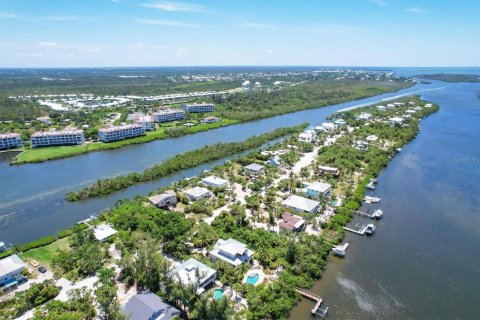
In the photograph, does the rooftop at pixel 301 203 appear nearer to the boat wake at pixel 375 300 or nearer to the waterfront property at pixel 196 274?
the boat wake at pixel 375 300

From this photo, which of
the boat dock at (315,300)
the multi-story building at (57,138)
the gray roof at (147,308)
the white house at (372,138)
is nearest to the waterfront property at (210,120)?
the multi-story building at (57,138)

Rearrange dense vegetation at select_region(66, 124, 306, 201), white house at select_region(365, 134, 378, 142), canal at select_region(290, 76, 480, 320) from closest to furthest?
canal at select_region(290, 76, 480, 320), dense vegetation at select_region(66, 124, 306, 201), white house at select_region(365, 134, 378, 142)

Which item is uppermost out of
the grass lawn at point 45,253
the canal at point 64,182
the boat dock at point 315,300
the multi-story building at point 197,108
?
the multi-story building at point 197,108

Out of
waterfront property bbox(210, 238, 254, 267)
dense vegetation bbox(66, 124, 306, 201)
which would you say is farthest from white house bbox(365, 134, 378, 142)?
waterfront property bbox(210, 238, 254, 267)

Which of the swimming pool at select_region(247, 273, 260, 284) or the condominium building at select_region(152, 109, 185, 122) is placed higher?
the condominium building at select_region(152, 109, 185, 122)

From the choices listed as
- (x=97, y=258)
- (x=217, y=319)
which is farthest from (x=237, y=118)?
(x=217, y=319)

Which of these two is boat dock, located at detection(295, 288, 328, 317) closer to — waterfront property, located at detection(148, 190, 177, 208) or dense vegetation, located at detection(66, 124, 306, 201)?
waterfront property, located at detection(148, 190, 177, 208)

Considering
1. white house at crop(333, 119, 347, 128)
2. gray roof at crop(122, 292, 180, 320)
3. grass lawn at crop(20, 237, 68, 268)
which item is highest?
gray roof at crop(122, 292, 180, 320)

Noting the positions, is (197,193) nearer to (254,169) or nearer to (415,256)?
(254,169)
